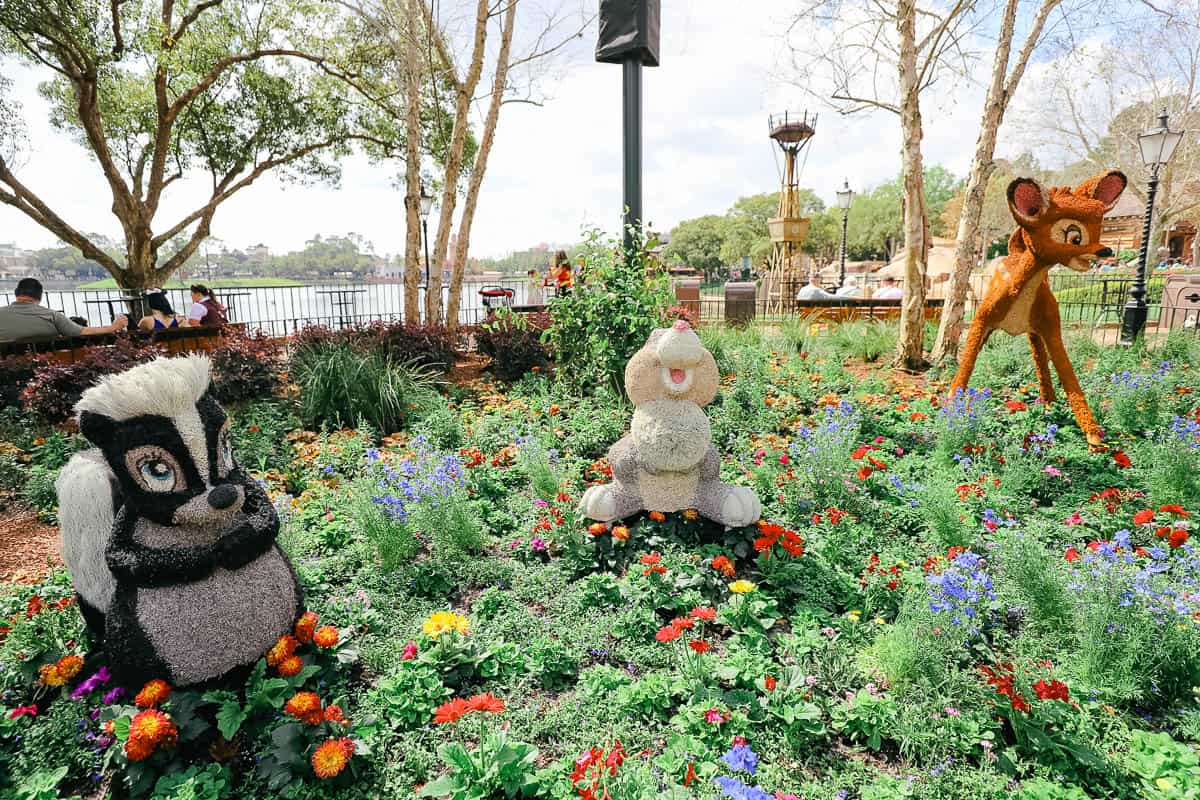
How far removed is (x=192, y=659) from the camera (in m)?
2.12

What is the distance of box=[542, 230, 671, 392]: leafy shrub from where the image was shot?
18.5 ft

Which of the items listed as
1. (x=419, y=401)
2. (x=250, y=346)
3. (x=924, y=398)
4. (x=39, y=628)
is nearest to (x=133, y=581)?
(x=39, y=628)

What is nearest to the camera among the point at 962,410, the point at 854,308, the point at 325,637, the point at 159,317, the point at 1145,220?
the point at 325,637

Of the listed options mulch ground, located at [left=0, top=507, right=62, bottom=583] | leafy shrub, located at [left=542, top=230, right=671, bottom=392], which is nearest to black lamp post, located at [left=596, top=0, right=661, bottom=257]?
leafy shrub, located at [left=542, top=230, right=671, bottom=392]

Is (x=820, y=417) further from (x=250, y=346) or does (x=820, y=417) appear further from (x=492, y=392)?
(x=250, y=346)

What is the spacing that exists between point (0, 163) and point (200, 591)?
14.9 m

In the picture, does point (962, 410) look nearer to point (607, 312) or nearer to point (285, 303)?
point (607, 312)

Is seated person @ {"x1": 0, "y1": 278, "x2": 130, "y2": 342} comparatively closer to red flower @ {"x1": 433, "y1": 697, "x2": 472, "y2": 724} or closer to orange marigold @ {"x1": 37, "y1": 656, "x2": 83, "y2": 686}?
orange marigold @ {"x1": 37, "y1": 656, "x2": 83, "y2": 686}

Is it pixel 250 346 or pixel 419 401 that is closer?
pixel 419 401

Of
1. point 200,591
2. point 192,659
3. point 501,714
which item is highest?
point 200,591

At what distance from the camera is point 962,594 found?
2.24 meters

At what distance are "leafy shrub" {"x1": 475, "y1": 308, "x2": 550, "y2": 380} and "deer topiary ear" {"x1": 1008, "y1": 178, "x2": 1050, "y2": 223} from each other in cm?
462

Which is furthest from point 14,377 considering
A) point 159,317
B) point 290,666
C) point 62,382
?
point 290,666

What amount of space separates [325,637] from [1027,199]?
5310 mm
